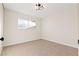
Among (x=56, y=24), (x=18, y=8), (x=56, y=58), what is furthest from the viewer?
(x=56, y=24)

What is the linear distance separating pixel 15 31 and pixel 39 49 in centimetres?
44

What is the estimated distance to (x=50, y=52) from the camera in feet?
4.41

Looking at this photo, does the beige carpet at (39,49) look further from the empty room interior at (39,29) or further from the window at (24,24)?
the window at (24,24)

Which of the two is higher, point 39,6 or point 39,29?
point 39,6

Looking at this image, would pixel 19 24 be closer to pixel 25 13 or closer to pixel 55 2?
pixel 25 13

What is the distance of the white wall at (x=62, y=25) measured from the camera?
1.32 m

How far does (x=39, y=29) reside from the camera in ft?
4.50

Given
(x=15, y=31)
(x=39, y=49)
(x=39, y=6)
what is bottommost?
(x=39, y=49)

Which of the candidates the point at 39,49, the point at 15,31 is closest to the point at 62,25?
the point at 39,49

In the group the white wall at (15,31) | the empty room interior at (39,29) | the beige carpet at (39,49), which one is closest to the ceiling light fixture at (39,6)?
the empty room interior at (39,29)

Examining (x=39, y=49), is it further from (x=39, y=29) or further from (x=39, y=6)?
(x=39, y=6)

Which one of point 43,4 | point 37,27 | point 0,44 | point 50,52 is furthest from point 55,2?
point 0,44

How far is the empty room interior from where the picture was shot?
1.28m

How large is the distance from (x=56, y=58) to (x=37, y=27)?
1.66ft
